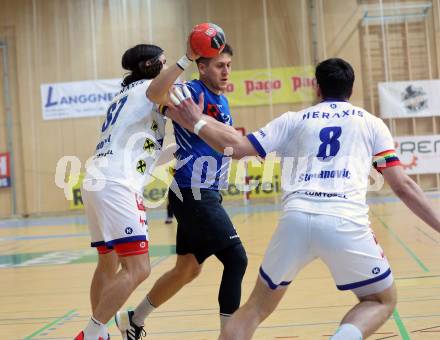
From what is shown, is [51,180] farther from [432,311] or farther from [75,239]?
[432,311]

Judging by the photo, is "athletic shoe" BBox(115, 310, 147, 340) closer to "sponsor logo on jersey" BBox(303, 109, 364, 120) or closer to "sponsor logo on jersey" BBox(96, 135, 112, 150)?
"sponsor logo on jersey" BBox(96, 135, 112, 150)

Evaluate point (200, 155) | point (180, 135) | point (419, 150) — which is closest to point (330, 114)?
point (200, 155)

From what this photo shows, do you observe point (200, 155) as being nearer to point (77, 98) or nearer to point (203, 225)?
point (203, 225)

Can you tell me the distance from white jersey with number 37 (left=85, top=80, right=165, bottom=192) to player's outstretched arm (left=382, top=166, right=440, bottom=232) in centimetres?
165

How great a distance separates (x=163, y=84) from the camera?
13.9 feet

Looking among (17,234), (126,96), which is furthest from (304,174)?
(17,234)

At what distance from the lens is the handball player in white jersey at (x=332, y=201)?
343 cm

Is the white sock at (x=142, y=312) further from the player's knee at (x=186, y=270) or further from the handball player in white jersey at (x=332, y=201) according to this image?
the handball player in white jersey at (x=332, y=201)

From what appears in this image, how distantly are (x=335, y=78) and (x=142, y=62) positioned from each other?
1.59m

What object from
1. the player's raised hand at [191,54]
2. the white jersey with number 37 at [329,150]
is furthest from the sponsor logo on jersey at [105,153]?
the white jersey with number 37 at [329,150]

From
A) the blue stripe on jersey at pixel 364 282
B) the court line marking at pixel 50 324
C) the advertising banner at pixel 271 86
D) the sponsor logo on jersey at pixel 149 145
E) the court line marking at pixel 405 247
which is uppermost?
the advertising banner at pixel 271 86

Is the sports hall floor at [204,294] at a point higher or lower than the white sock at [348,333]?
lower

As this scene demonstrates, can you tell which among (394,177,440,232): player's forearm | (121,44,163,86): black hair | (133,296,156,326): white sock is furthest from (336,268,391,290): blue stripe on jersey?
(121,44,163,86): black hair

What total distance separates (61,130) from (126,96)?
17.6 meters
